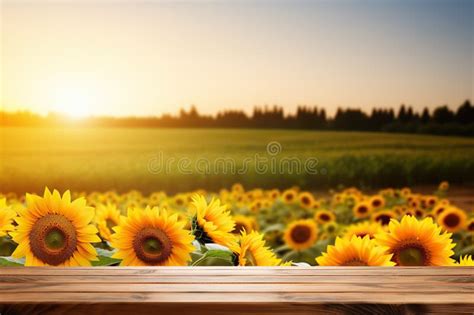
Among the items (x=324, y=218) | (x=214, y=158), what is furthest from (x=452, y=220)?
(x=214, y=158)

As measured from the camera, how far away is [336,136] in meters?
4.77

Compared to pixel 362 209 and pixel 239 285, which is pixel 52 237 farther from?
pixel 362 209

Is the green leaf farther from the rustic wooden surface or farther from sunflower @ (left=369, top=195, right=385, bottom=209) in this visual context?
sunflower @ (left=369, top=195, right=385, bottom=209)

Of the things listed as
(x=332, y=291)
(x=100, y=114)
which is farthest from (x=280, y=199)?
(x=332, y=291)

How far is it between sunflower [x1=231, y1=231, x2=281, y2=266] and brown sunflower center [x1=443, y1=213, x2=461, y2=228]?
5.39 ft

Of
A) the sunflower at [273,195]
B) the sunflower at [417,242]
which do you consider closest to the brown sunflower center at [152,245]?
the sunflower at [417,242]

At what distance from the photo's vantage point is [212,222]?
0.99 meters

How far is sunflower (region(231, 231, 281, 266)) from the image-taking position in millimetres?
927

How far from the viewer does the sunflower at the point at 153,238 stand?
3.04 feet

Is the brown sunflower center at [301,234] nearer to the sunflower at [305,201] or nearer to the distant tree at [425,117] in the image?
the sunflower at [305,201]

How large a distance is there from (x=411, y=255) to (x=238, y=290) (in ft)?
1.07

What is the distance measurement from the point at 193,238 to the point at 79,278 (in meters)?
0.18

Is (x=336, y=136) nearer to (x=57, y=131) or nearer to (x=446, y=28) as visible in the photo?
(x=446, y=28)

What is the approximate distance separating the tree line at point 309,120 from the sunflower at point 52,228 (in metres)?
3.31
